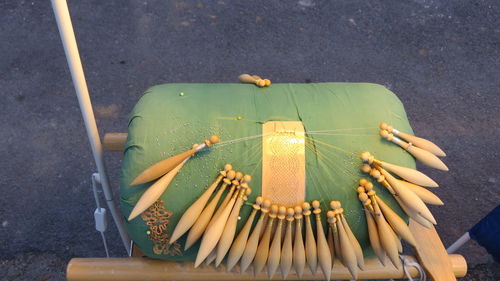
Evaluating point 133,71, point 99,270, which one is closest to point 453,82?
point 133,71

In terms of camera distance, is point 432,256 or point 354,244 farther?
point 432,256

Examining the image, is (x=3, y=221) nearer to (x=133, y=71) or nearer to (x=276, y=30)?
(x=133, y=71)

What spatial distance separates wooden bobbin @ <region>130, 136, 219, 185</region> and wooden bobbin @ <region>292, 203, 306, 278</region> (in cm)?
38

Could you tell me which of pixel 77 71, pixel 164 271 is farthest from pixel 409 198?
pixel 77 71

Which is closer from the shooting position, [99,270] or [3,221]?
[99,270]

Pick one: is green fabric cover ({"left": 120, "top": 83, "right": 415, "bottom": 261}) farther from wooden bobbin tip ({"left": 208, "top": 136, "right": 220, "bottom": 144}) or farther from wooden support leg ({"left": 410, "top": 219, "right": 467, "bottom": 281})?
wooden support leg ({"left": 410, "top": 219, "right": 467, "bottom": 281})

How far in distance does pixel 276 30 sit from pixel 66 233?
7.85 ft

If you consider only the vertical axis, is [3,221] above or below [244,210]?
below

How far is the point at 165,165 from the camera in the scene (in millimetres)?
1357

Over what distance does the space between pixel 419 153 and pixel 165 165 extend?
0.87 metres

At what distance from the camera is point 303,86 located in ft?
5.29

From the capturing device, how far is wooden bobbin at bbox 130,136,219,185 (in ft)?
4.42

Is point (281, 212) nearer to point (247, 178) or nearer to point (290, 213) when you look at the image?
point (290, 213)

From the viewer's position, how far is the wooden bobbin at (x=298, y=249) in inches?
54.6
